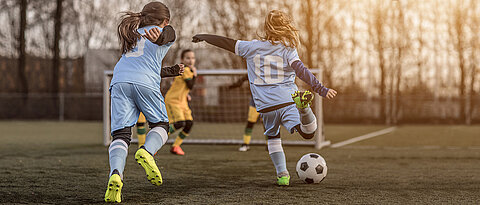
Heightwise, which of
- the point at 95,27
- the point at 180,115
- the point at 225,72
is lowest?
the point at 180,115

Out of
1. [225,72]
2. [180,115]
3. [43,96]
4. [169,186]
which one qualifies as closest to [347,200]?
[169,186]

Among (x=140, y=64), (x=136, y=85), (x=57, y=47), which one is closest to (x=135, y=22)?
(x=140, y=64)

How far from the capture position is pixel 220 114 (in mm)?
12922

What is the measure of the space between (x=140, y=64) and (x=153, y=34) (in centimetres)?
24

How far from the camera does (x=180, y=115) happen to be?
6.98 meters

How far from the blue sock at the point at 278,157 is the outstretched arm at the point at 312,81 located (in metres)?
0.71

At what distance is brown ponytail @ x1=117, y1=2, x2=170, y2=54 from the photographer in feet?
11.7

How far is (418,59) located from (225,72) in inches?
502

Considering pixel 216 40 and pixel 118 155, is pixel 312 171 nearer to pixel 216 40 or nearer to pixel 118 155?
pixel 216 40

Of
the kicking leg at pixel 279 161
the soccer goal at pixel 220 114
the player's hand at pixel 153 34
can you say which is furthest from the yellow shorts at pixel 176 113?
the player's hand at pixel 153 34

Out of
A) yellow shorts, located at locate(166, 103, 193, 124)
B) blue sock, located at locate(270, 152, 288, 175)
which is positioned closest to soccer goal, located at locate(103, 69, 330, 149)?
yellow shorts, located at locate(166, 103, 193, 124)

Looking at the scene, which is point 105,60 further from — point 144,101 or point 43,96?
point 144,101

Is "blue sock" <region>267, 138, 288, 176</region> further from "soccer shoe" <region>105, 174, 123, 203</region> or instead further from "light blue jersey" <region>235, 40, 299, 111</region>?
"soccer shoe" <region>105, 174, 123, 203</region>

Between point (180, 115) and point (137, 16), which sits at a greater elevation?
point (137, 16)
